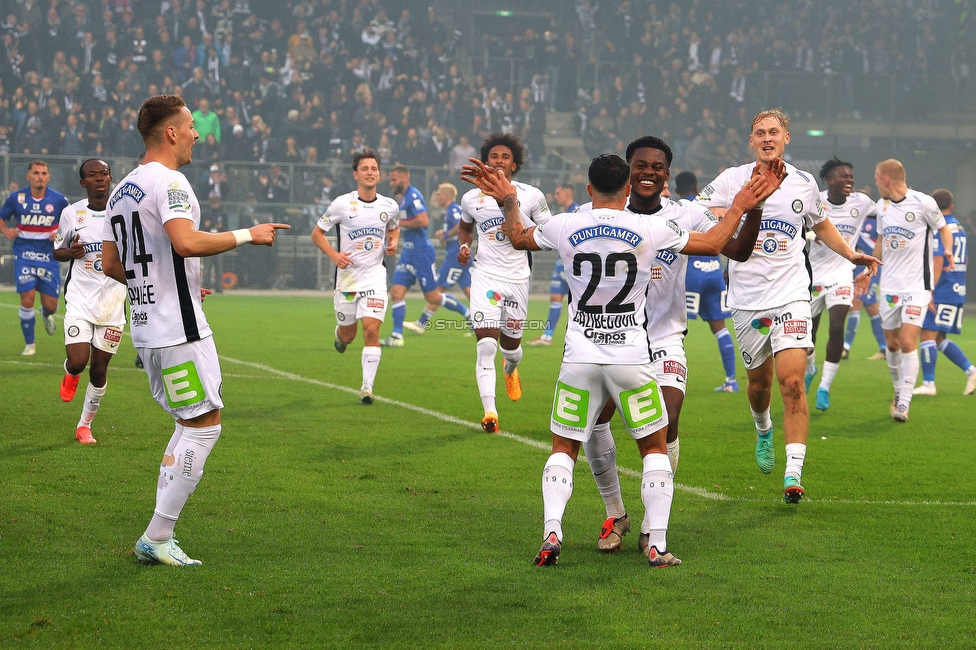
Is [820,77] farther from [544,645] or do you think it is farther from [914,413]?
[544,645]

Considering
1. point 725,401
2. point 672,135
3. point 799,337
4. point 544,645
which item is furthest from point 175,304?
point 672,135

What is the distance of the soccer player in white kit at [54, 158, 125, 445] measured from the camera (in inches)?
330

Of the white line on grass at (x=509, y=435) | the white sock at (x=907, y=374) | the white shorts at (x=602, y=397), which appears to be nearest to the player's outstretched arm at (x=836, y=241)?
the white line on grass at (x=509, y=435)

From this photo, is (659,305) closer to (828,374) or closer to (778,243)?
(778,243)

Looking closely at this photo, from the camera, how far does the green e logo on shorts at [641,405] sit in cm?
513

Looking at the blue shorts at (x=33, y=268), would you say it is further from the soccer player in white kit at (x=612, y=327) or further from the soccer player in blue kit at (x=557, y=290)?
the soccer player in white kit at (x=612, y=327)

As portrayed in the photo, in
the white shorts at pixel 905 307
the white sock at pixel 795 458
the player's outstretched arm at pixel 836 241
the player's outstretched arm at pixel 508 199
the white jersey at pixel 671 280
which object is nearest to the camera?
the player's outstretched arm at pixel 508 199

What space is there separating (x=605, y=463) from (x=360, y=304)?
579cm

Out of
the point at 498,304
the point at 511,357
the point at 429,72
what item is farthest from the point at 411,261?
the point at 429,72

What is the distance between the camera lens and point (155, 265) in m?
5.08

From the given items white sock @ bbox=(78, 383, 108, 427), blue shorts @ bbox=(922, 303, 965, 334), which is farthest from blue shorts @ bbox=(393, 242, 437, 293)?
white sock @ bbox=(78, 383, 108, 427)

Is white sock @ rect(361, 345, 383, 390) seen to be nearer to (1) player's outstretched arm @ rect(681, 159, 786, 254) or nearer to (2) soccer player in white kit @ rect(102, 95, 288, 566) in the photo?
(2) soccer player in white kit @ rect(102, 95, 288, 566)

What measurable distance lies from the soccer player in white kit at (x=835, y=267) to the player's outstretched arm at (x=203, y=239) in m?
6.94

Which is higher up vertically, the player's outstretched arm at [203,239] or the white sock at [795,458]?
the player's outstretched arm at [203,239]
